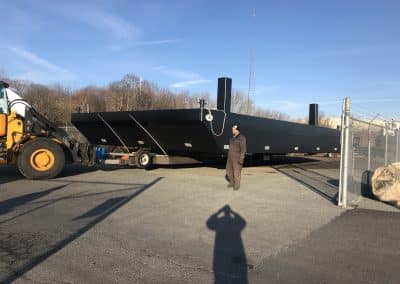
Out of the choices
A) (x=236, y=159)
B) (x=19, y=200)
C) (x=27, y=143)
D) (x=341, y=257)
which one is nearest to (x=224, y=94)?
(x=236, y=159)

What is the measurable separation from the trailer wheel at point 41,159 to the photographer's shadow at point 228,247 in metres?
5.65

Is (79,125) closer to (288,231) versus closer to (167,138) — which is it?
(167,138)

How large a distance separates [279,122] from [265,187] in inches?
217

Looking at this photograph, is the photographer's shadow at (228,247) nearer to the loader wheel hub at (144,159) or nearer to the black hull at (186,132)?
the black hull at (186,132)

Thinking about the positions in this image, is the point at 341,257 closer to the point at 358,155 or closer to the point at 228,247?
the point at 228,247

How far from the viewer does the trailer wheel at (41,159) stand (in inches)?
460

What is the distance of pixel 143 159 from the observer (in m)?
15.2

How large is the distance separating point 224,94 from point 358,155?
5403mm

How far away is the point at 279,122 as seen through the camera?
655 inches

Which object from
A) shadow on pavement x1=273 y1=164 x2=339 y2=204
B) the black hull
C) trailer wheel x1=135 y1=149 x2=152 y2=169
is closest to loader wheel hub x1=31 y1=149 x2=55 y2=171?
the black hull

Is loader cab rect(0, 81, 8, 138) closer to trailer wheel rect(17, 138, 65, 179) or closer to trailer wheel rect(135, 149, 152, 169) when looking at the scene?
trailer wheel rect(17, 138, 65, 179)

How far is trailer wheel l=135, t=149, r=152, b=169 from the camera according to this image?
591 inches

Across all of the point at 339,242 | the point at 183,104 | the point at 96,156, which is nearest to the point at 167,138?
A: the point at 96,156

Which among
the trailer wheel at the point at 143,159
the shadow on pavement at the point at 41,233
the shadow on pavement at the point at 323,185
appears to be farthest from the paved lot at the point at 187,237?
the trailer wheel at the point at 143,159
